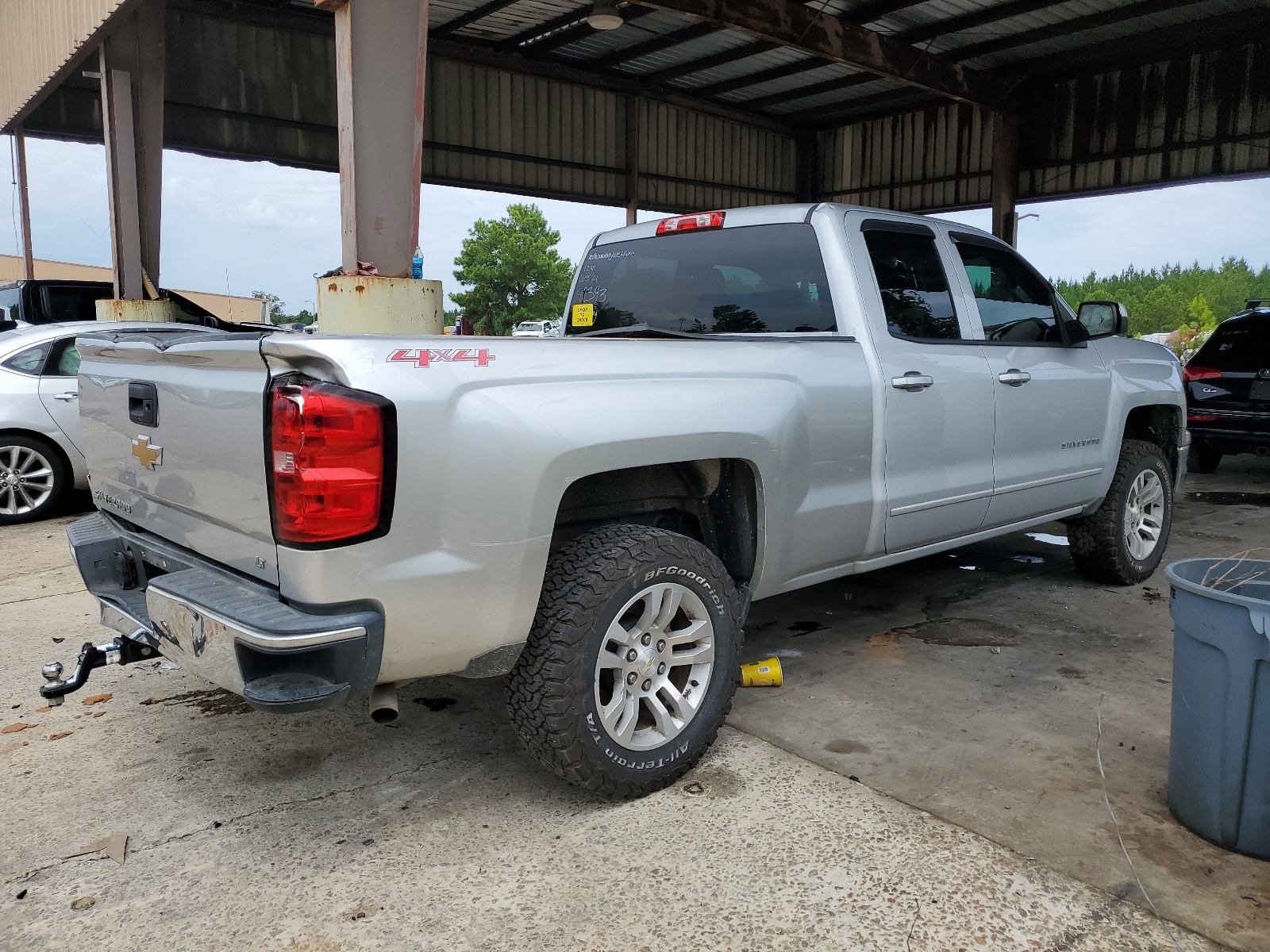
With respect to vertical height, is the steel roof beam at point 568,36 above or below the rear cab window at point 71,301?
above

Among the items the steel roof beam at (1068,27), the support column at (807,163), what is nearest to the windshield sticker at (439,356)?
the steel roof beam at (1068,27)

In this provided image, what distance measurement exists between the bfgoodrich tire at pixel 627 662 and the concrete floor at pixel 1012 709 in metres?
0.51

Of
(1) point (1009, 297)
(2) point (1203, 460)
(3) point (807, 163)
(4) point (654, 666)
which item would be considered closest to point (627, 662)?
(4) point (654, 666)

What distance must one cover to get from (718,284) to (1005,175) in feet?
47.1

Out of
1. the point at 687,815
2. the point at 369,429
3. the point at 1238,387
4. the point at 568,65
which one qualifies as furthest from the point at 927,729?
the point at 568,65

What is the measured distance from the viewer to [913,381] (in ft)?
12.1

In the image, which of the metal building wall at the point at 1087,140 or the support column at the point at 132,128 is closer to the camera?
the support column at the point at 132,128

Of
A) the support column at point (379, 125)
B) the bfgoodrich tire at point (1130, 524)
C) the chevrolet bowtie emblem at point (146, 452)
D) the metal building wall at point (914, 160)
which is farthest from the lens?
the metal building wall at point (914, 160)

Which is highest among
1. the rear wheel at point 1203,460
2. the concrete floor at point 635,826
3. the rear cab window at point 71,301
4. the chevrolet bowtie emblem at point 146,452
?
the rear cab window at point 71,301

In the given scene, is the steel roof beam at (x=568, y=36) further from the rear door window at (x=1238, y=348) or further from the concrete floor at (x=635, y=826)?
the concrete floor at (x=635, y=826)

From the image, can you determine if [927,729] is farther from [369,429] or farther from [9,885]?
[9,885]

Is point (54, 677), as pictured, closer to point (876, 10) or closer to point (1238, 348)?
point (1238, 348)

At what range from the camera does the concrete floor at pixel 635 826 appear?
2.27 metres

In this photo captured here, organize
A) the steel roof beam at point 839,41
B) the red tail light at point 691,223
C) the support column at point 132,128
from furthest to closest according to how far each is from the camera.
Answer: the steel roof beam at point 839,41, the support column at point 132,128, the red tail light at point 691,223
